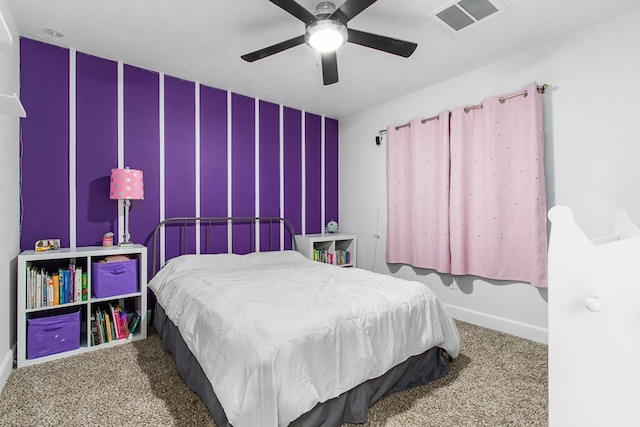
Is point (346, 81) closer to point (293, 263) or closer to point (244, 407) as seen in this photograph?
point (293, 263)

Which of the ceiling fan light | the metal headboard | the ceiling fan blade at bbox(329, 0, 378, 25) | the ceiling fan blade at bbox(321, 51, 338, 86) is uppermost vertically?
the ceiling fan blade at bbox(329, 0, 378, 25)

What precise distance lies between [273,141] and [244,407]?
313 cm

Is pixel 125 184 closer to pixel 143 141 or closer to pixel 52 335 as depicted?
pixel 143 141

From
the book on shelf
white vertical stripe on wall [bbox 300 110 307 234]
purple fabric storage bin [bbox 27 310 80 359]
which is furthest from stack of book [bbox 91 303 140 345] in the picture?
white vertical stripe on wall [bbox 300 110 307 234]

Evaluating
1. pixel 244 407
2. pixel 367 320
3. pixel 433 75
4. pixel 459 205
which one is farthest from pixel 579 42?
pixel 244 407

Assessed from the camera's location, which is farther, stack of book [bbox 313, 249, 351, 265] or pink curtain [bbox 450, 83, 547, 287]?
stack of book [bbox 313, 249, 351, 265]

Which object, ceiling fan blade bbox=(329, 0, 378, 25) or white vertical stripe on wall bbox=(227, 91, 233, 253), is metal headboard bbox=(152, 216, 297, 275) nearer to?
white vertical stripe on wall bbox=(227, 91, 233, 253)

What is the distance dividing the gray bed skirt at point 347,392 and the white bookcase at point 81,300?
0.50 m

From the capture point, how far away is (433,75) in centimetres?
314

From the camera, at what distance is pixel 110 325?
8.38ft

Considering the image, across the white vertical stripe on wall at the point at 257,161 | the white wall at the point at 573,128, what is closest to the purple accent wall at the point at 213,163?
the white vertical stripe on wall at the point at 257,161

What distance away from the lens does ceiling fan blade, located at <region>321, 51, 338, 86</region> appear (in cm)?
218

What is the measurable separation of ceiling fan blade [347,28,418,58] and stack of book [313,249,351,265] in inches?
97.4

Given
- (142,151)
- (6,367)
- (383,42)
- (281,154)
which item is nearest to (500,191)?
(383,42)
